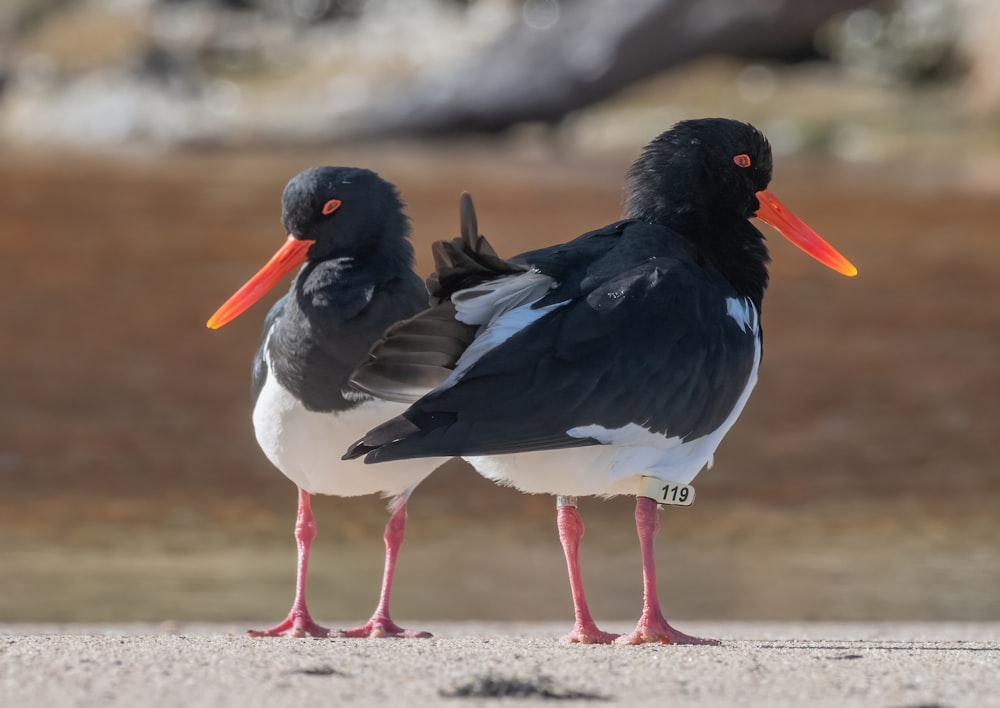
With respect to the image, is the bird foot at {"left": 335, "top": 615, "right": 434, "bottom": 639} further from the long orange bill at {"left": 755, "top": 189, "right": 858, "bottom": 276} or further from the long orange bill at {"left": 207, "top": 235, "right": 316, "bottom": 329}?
the long orange bill at {"left": 755, "top": 189, "right": 858, "bottom": 276}

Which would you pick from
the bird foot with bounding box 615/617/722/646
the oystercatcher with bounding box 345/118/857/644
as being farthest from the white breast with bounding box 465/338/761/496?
the bird foot with bounding box 615/617/722/646

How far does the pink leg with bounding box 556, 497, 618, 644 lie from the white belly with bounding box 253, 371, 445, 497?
1.56 ft

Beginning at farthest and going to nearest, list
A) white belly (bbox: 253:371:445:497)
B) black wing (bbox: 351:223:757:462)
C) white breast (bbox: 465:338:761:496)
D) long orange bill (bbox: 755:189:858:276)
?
long orange bill (bbox: 755:189:858:276) → white belly (bbox: 253:371:445:497) → white breast (bbox: 465:338:761:496) → black wing (bbox: 351:223:757:462)

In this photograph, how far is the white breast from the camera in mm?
4930

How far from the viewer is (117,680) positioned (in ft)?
13.8

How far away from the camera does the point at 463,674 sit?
4320 millimetres

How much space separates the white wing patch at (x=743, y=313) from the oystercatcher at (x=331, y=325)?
43.9 inches

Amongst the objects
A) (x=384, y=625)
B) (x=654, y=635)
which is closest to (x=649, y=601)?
(x=654, y=635)

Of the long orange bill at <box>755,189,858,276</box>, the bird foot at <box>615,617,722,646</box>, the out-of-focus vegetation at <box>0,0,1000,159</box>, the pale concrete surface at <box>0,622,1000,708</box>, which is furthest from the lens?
the out-of-focus vegetation at <box>0,0,1000,159</box>

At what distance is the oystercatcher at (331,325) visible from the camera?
5.52 meters

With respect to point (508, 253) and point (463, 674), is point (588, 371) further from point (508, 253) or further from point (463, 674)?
point (508, 253)

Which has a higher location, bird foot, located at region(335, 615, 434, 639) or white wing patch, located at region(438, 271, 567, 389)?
white wing patch, located at region(438, 271, 567, 389)

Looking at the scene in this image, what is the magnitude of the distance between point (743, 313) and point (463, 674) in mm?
1681

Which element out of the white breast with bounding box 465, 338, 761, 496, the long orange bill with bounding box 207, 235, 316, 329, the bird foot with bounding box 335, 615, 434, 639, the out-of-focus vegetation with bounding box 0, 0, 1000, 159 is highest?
the out-of-focus vegetation with bounding box 0, 0, 1000, 159
